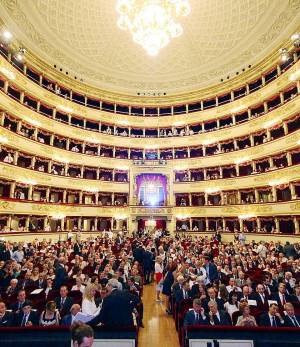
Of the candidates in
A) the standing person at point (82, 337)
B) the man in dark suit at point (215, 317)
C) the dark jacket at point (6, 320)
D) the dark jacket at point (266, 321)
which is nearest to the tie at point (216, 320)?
the man in dark suit at point (215, 317)

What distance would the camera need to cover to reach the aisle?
5584 millimetres

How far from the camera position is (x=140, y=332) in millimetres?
6070

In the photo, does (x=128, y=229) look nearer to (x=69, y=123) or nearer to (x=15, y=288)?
(x=69, y=123)

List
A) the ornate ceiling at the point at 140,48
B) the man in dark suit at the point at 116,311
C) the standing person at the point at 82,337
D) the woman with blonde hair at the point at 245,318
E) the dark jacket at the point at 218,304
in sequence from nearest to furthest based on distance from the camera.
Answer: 1. the standing person at the point at 82,337
2. the man in dark suit at the point at 116,311
3. the woman with blonde hair at the point at 245,318
4. the dark jacket at the point at 218,304
5. the ornate ceiling at the point at 140,48

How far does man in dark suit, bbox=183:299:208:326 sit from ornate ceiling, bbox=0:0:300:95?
1986 centimetres

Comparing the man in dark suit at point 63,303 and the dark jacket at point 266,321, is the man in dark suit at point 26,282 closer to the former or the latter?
the man in dark suit at point 63,303

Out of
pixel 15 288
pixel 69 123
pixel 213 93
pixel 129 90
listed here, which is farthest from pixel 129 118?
pixel 15 288

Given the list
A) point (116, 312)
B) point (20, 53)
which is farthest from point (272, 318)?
point (20, 53)

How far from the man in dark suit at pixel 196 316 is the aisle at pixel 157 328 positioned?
105 centimetres

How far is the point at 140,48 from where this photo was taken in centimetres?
2252

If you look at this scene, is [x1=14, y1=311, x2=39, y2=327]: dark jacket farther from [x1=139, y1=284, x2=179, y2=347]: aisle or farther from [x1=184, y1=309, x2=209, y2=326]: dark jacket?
[x1=184, y1=309, x2=209, y2=326]: dark jacket

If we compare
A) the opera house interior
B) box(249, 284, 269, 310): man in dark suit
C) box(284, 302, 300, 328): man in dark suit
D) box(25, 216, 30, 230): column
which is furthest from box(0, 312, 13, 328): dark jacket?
box(25, 216, 30, 230): column

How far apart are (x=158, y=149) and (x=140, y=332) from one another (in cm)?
2185

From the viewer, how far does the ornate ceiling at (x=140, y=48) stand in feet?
58.9
